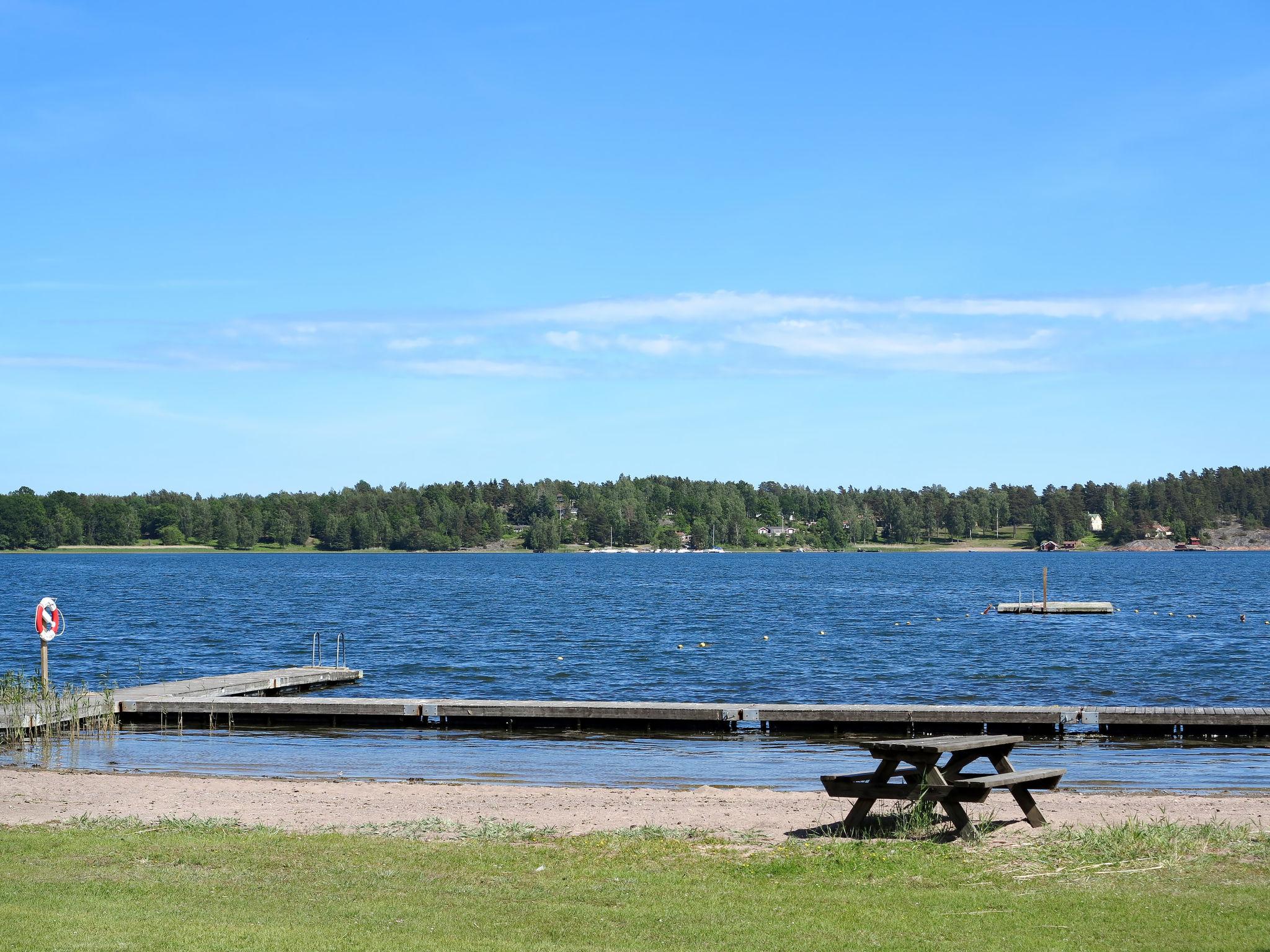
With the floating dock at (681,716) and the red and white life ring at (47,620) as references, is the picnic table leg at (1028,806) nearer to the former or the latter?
the floating dock at (681,716)

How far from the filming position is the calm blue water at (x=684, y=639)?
3747cm

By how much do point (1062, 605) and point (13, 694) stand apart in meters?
66.7

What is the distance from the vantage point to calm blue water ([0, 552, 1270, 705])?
37469 millimetres

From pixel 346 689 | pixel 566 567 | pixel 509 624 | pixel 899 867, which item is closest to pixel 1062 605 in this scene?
pixel 509 624

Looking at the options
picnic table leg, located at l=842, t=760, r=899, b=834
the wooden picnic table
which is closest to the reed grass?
picnic table leg, located at l=842, t=760, r=899, b=834

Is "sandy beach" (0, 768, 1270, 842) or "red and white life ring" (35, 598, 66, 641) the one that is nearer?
"sandy beach" (0, 768, 1270, 842)

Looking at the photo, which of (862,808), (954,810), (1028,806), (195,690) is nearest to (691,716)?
(195,690)

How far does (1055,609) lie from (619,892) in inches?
2901

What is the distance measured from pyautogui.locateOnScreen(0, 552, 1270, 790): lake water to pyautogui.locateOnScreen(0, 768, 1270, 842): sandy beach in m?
2.87

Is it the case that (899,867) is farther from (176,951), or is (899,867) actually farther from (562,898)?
(176,951)

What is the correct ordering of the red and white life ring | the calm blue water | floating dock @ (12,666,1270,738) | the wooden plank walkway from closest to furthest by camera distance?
1. the red and white life ring
2. the wooden plank walkway
3. floating dock @ (12,666,1270,738)
4. the calm blue water

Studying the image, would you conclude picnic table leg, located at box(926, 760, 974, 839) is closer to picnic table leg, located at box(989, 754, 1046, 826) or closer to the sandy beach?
the sandy beach

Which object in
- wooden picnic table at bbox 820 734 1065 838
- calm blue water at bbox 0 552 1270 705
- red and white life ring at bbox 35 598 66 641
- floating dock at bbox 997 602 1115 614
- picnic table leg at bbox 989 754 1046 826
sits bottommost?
floating dock at bbox 997 602 1115 614

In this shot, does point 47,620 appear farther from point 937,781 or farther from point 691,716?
point 937,781
